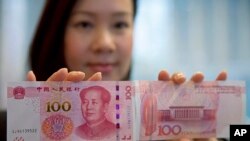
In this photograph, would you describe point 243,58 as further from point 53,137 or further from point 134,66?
point 53,137

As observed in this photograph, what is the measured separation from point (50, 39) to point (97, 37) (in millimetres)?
154

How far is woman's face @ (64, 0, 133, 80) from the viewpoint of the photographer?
1.00 metres

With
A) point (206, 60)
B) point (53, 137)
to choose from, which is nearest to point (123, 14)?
point (53, 137)

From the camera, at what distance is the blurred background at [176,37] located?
1.38m

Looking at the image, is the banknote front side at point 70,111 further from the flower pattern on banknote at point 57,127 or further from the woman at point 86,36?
the woman at point 86,36

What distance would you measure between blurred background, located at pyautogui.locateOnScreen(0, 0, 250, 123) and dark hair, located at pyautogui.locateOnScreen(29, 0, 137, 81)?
1.01ft

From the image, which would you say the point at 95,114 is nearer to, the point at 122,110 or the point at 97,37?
the point at 122,110

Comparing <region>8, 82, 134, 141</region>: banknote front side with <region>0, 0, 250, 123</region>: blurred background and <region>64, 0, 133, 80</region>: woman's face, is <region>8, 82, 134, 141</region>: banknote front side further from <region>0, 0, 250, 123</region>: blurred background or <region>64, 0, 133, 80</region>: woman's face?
<region>0, 0, 250, 123</region>: blurred background

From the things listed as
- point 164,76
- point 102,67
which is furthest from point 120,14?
point 164,76

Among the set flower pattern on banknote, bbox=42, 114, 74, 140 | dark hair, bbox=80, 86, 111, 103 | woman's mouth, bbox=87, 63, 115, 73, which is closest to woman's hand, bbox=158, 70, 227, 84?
dark hair, bbox=80, 86, 111, 103

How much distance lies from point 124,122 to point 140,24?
84cm

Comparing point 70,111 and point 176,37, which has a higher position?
point 176,37

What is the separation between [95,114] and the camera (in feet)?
2.25

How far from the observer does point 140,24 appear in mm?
1462
